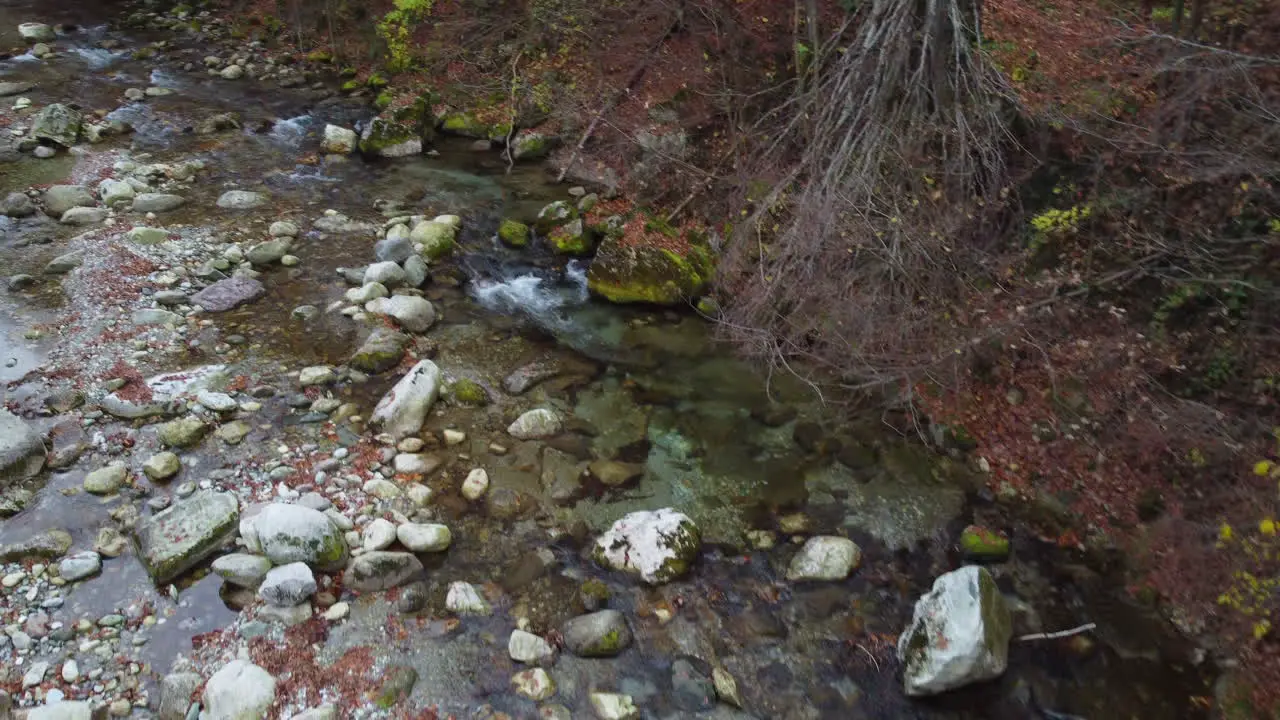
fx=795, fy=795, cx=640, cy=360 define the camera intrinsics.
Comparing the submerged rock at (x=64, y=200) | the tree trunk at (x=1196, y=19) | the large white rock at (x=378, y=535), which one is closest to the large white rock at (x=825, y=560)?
the large white rock at (x=378, y=535)

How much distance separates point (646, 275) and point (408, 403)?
320 centimetres

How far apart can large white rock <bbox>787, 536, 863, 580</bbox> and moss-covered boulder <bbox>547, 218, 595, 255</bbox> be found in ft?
17.3

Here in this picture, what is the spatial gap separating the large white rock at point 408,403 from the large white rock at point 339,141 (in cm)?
656

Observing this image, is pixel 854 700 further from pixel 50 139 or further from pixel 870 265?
pixel 50 139

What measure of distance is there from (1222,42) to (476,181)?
28.6 ft

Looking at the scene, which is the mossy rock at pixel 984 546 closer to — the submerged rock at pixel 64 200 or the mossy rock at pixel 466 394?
the mossy rock at pixel 466 394

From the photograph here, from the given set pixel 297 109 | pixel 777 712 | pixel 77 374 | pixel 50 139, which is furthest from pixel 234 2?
pixel 777 712

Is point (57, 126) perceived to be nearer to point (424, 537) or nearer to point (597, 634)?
point (424, 537)

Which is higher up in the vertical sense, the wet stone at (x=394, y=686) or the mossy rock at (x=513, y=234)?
the wet stone at (x=394, y=686)

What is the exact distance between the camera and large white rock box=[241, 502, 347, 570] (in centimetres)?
514

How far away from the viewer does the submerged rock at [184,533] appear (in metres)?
5.04

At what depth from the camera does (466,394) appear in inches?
275

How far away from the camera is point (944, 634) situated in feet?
15.6

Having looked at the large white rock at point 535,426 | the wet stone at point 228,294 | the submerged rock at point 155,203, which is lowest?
the large white rock at point 535,426
